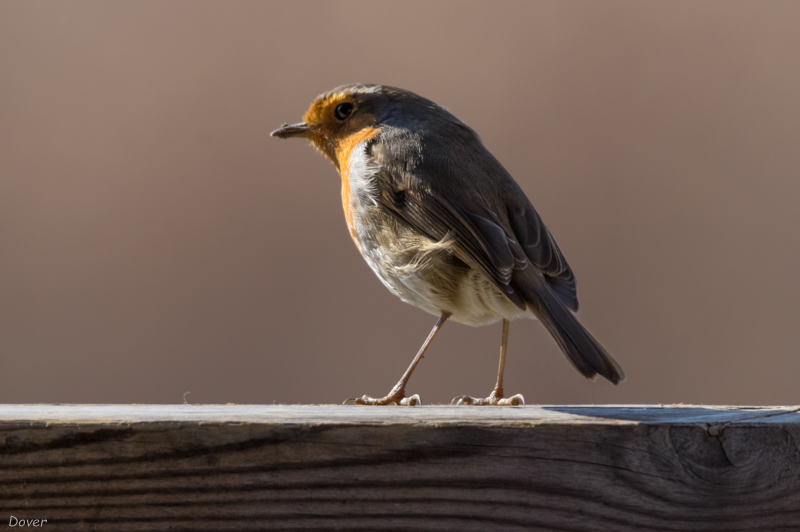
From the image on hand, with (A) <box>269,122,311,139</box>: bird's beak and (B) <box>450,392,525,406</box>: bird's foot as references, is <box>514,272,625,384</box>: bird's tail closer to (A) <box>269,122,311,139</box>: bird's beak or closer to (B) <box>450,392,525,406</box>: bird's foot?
(B) <box>450,392,525,406</box>: bird's foot

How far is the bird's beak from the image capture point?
2.99m

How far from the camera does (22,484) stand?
127 cm

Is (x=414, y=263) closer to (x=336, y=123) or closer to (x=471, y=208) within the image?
(x=471, y=208)

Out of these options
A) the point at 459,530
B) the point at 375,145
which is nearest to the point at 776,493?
the point at 459,530

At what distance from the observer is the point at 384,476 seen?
1.27m

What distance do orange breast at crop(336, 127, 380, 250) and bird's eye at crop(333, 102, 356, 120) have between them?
8 centimetres

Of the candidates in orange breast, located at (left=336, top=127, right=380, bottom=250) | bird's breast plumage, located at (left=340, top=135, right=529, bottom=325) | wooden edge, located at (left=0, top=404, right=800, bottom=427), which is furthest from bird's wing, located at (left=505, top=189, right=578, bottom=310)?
wooden edge, located at (left=0, top=404, right=800, bottom=427)

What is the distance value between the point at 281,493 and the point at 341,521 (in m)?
0.09

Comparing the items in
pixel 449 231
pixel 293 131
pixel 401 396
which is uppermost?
pixel 293 131

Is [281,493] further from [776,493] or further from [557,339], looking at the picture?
[557,339]

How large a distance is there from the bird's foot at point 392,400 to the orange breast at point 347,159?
1.51 feet

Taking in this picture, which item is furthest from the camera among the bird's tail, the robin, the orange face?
the orange face

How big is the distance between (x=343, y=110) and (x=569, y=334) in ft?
4.17

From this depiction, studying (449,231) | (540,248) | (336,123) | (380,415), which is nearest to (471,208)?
(449,231)
